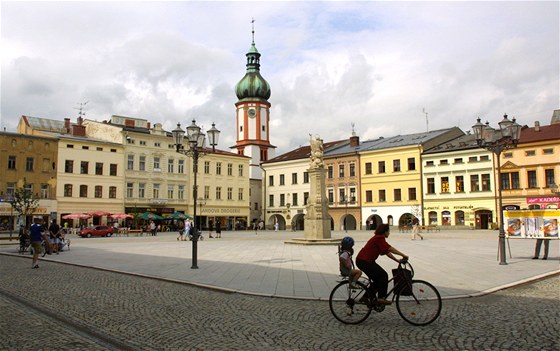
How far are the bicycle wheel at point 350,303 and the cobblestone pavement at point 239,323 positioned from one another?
184 millimetres

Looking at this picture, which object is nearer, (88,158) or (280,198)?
(88,158)

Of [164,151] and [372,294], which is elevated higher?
[164,151]

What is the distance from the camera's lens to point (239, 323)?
812cm

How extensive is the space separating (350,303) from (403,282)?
0.96 meters

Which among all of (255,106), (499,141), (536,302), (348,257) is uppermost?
(255,106)

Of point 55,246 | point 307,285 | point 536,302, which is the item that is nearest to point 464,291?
point 536,302

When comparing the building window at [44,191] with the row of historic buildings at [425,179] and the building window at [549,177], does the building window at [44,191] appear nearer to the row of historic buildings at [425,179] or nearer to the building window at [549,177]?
the row of historic buildings at [425,179]

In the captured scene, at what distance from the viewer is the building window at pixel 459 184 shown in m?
54.6

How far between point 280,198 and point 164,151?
20366 millimetres

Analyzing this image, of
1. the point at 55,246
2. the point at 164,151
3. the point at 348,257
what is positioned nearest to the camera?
the point at 348,257

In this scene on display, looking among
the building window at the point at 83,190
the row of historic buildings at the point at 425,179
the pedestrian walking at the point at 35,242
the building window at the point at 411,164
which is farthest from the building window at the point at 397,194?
the pedestrian walking at the point at 35,242

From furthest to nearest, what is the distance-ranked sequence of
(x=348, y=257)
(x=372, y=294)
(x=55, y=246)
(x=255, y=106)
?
(x=255, y=106)
(x=55, y=246)
(x=348, y=257)
(x=372, y=294)

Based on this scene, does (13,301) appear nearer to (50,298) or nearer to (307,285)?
(50,298)

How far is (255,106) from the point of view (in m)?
81.8
